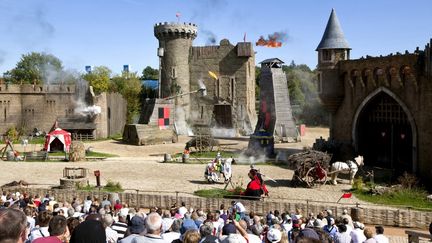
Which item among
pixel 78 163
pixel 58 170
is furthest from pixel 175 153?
pixel 58 170

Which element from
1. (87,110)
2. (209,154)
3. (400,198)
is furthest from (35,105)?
(400,198)

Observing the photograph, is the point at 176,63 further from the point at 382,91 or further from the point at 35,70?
the point at 35,70

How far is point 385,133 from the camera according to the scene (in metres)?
31.7

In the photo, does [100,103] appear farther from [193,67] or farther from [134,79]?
→ [134,79]

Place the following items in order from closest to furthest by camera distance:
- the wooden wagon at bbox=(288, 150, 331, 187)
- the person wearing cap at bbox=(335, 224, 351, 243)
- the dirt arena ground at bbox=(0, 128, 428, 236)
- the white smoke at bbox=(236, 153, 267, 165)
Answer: the person wearing cap at bbox=(335, 224, 351, 243) < the dirt arena ground at bbox=(0, 128, 428, 236) < the wooden wagon at bbox=(288, 150, 331, 187) < the white smoke at bbox=(236, 153, 267, 165)

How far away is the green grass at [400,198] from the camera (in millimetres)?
21567

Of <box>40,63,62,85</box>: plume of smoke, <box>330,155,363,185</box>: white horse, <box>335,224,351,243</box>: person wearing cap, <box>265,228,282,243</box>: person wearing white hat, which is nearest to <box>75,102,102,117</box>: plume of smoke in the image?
<box>40,63,62,85</box>: plume of smoke

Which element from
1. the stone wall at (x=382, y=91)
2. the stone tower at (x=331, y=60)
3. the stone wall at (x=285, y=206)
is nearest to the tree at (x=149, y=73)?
the stone tower at (x=331, y=60)

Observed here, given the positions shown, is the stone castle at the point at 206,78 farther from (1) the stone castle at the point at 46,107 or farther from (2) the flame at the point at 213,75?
(1) the stone castle at the point at 46,107

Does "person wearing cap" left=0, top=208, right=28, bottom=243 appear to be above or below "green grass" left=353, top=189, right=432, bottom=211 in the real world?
above

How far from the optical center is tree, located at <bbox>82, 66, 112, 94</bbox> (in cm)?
7437

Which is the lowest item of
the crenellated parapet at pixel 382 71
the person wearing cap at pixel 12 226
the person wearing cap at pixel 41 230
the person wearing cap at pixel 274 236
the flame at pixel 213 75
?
the person wearing cap at pixel 274 236

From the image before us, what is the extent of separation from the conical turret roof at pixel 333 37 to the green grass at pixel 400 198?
13854mm

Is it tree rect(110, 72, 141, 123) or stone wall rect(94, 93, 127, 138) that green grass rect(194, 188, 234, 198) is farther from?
tree rect(110, 72, 141, 123)
